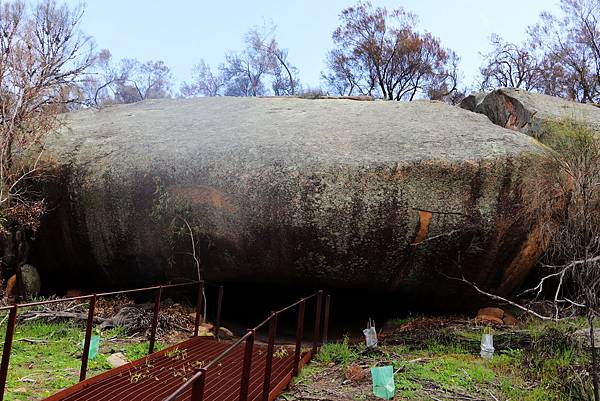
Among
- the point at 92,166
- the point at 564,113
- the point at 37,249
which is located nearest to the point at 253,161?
the point at 92,166

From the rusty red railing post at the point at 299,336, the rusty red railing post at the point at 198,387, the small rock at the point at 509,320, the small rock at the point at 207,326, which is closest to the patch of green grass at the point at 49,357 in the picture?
the small rock at the point at 207,326

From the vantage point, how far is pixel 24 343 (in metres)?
6.70

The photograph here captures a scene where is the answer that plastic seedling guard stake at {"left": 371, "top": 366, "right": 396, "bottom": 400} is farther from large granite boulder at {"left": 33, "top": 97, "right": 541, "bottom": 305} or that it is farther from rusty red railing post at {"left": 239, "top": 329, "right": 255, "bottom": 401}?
large granite boulder at {"left": 33, "top": 97, "right": 541, "bottom": 305}

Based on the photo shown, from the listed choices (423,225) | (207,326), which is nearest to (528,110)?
(423,225)

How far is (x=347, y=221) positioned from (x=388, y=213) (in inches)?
24.7

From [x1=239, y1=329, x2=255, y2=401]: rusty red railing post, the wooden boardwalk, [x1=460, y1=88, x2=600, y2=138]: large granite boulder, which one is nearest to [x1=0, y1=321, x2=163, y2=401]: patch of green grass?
the wooden boardwalk

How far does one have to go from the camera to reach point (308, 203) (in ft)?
25.6

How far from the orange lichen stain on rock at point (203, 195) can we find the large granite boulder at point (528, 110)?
18.9 ft

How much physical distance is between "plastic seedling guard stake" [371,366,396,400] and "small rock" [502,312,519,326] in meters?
3.80

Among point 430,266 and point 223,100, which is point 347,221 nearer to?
point 430,266

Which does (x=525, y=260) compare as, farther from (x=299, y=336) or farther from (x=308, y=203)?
(x=299, y=336)

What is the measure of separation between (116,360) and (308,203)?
3432 millimetres

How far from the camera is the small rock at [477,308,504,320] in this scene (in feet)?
27.2

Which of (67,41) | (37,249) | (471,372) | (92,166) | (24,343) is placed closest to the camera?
(471,372)
